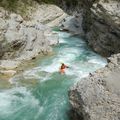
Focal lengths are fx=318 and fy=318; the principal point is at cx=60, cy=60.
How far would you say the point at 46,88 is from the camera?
62.2 feet

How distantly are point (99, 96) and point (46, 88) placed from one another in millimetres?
6182

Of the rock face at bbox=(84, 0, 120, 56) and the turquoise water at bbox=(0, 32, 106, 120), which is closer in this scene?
the turquoise water at bbox=(0, 32, 106, 120)

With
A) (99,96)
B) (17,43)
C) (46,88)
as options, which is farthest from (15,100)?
(17,43)

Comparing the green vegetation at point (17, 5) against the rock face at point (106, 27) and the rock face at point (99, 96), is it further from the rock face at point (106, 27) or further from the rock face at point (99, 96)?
the rock face at point (99, 96)

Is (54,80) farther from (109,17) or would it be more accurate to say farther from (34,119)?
(109,17)

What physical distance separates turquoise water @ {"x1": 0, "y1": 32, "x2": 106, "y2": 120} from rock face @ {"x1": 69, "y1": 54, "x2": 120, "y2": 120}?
5.46 ft

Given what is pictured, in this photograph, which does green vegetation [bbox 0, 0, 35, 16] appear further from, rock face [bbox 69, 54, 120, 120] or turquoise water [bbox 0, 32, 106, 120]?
rock face [bbox 69, 54, 120, 120]

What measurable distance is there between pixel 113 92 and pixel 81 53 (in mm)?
14066

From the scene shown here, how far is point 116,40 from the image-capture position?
25.3m

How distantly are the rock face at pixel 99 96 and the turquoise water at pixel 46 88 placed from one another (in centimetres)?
166

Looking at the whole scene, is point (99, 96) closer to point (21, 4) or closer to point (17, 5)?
point (17, 5)

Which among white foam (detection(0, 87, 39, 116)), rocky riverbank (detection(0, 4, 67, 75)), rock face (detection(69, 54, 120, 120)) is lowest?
white foam (detection(0, 87, 39, 116))

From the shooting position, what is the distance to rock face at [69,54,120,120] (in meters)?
12.7

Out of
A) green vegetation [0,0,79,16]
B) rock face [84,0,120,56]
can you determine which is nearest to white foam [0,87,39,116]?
rock face [84,0,120,56]
